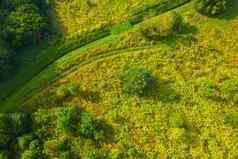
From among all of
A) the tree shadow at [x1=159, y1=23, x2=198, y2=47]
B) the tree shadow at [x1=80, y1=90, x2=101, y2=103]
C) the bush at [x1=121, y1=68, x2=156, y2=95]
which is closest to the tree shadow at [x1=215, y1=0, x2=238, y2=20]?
the tree shadow at [x1=159, y1=23, x2=198, y2=47]

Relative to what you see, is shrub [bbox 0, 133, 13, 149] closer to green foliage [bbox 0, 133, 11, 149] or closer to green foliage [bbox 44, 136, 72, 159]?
green foliage [bbox 0, 133, 11, 149]

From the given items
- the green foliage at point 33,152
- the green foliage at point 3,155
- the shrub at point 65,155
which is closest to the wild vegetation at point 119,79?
the green foliage at point 3,155

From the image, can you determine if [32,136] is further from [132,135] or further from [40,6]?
[40,6]

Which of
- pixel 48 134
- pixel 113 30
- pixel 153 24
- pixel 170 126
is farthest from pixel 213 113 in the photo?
pixel 48 134

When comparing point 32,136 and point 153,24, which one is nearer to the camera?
point 32,136

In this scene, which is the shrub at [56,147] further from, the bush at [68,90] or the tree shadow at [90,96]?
the tree shadow at [90,96]

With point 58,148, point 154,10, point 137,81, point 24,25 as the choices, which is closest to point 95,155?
point 58,148

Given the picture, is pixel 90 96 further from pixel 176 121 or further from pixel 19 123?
pixel 176 121
